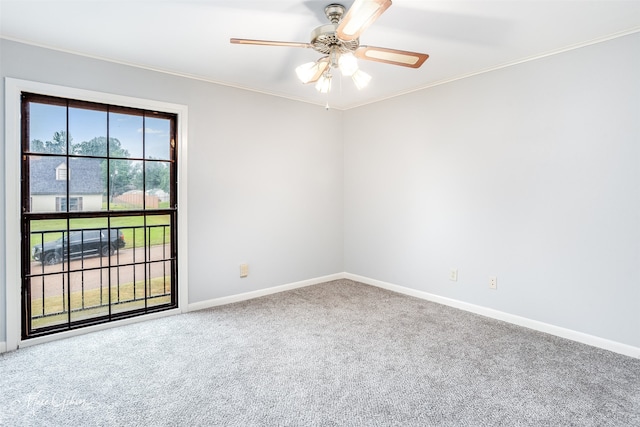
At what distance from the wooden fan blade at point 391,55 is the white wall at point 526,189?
4.75ft

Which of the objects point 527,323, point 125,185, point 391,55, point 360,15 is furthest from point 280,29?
point 527,323

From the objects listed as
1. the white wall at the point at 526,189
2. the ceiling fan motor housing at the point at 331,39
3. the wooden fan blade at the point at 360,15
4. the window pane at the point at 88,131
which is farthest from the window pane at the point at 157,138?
the white wall at the point at 526,189

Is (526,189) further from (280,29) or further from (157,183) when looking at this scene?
(157,183)

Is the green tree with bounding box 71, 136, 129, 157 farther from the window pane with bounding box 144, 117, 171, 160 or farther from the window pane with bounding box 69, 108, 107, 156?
the window pane with bounding box 144, 117, 171, 160

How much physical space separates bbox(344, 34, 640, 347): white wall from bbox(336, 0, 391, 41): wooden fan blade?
205cm

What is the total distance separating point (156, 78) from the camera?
10.6 ft

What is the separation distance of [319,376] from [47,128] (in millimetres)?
2825

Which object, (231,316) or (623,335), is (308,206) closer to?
(231,316)

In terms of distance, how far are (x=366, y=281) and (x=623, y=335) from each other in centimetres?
253

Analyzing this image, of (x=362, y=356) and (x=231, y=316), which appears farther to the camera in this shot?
(x=231, y=316)

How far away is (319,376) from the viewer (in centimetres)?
224

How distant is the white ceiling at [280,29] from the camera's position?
7.11 feet

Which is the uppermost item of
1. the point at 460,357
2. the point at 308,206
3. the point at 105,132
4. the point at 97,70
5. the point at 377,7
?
the point at 97,70

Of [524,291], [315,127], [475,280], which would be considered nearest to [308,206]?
[315,127]
